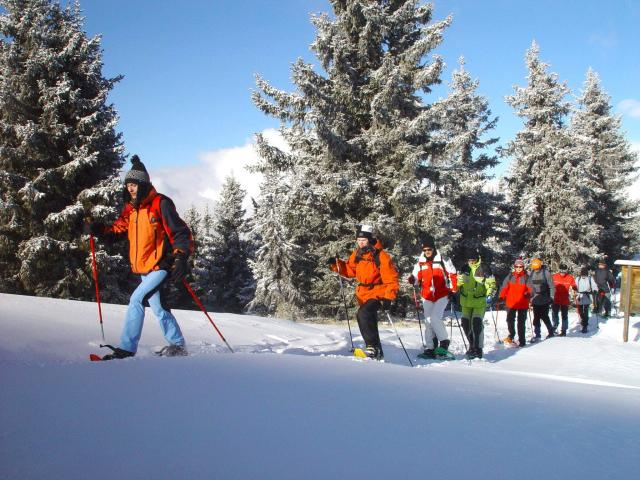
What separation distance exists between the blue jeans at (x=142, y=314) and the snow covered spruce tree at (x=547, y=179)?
2458 cm

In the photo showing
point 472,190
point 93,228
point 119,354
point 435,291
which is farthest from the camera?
point 472,190

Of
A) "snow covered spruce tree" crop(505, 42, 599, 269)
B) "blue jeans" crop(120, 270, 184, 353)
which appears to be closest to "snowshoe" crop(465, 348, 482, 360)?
"blue jeans" crop(120, 270, 184, 353)

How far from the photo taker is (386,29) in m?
16.4

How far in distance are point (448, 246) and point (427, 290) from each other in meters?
8.75

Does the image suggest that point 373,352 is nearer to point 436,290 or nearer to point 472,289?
point 436,290

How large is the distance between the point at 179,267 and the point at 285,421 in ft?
8.09

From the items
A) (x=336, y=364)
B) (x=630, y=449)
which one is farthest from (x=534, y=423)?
(x=336, y=364)

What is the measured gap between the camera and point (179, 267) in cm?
458

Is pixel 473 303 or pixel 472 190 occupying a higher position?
pixel 472 190

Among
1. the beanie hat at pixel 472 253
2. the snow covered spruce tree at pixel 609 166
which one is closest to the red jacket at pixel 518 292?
the beanie hat at pixel 472 253

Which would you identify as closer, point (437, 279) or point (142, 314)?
point (142, 314)

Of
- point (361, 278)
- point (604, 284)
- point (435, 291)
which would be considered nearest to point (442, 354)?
point (435, 291)

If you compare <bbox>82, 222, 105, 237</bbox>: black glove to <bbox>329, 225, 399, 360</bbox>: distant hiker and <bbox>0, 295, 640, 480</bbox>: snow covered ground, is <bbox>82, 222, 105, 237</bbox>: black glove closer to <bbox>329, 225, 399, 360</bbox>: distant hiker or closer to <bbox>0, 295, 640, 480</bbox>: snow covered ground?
<bbox>0, 295, 640, 480</bbox>: snow covered ground

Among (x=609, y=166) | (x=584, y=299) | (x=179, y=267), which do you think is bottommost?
(x=584, y=299)
